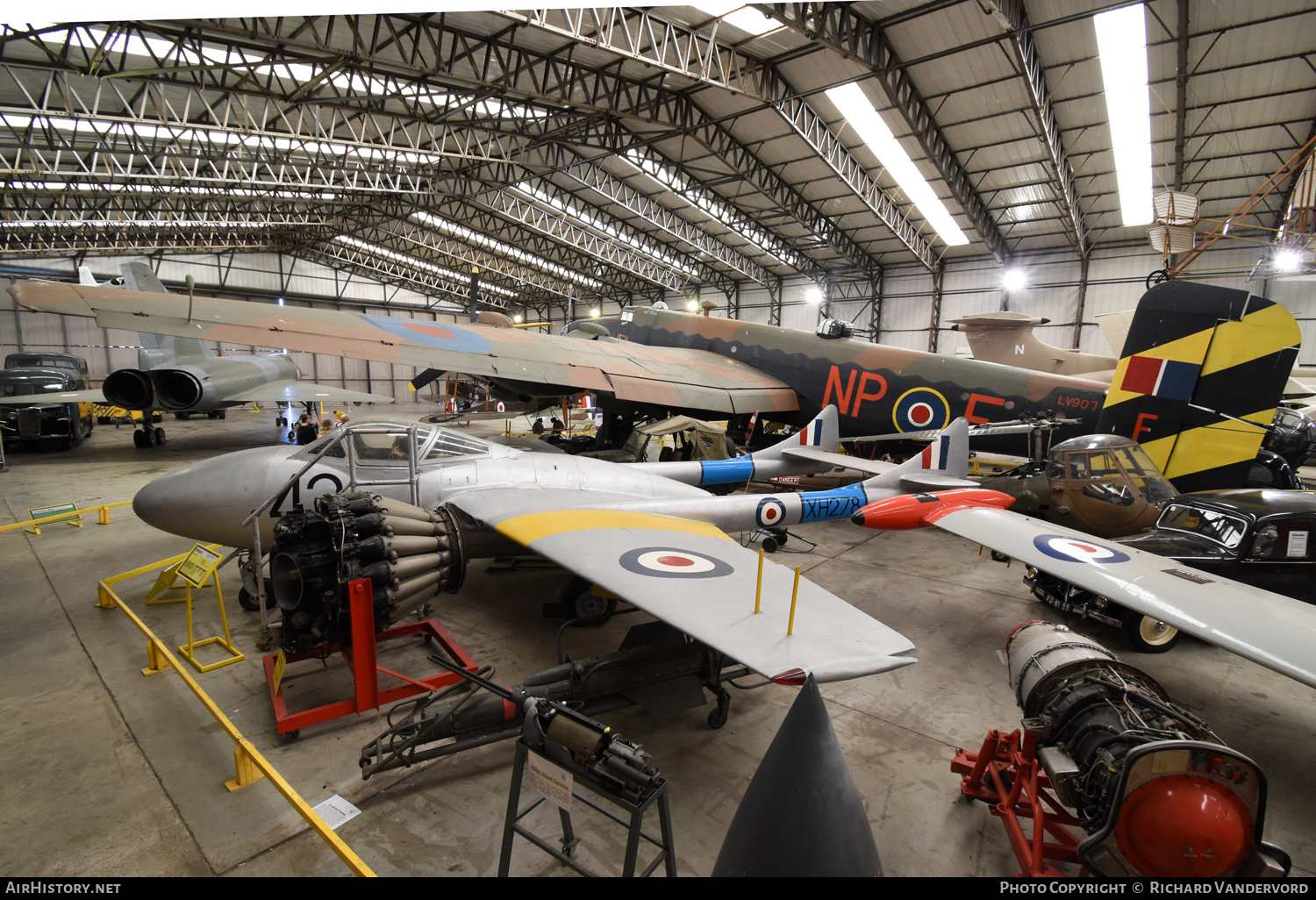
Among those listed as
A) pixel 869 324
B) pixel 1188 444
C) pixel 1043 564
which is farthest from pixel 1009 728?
pixel 869 324

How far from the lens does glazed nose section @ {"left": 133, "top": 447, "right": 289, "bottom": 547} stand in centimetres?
535

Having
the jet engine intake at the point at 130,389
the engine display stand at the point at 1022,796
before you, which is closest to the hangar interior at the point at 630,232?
the engine display stand at the point at 1022,796

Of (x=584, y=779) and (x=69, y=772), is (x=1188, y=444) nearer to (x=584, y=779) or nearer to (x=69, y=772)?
(x=584, y=779)

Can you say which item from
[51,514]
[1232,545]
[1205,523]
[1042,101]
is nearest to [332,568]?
[1232,545]

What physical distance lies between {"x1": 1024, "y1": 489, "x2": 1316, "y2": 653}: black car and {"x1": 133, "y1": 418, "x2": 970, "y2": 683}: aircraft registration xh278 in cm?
228

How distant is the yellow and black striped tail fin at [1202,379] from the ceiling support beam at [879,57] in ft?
31.6

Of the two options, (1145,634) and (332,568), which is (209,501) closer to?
(332,568)

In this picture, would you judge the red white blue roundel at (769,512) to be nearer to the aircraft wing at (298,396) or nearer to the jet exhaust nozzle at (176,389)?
the aircraft wing at (298,396)

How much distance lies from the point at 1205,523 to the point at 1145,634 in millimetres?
1290

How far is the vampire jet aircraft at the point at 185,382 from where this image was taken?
14406mm

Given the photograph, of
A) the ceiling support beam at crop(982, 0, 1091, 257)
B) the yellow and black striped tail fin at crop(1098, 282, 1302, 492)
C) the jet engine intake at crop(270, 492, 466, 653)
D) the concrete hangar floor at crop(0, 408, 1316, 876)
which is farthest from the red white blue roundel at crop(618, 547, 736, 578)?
the ceiling support beam at crop(982, 0, 1091, 257)

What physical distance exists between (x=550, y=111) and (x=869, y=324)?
22697mm

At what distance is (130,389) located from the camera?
562 inches

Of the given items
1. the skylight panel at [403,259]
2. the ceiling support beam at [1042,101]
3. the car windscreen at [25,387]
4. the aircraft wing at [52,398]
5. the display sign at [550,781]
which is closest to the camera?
the display sign at [550,781]
